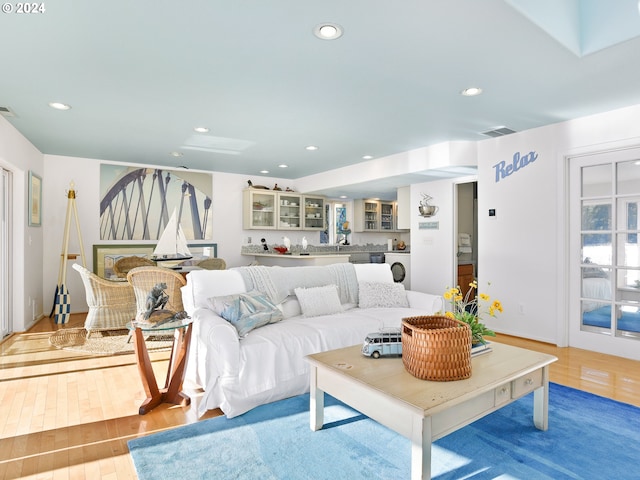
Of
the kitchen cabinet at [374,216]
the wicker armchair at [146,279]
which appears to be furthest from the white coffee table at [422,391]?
the kitchen cabinet at [374,216]

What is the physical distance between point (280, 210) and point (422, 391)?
614cm

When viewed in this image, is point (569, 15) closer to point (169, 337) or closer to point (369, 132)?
point (369, 132)

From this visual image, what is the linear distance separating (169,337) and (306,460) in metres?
3.08

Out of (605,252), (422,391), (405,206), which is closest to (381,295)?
(422,391)

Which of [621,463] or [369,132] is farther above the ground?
[369,132]

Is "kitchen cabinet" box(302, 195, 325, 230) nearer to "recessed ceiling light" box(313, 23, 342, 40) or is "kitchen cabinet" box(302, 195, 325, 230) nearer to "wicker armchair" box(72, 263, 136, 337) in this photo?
"wicker armchair" box(72, 263, 136, 337)

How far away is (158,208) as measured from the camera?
21.5 feet

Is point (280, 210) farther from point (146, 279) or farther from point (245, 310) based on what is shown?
point (245, 310)

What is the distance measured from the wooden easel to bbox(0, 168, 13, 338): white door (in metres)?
0.65

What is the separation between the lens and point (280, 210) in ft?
24.9

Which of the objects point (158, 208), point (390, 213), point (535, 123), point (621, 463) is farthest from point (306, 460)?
point (390, 213)

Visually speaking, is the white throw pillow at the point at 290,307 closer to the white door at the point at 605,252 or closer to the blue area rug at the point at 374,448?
the blue area rug at the point at 374,448

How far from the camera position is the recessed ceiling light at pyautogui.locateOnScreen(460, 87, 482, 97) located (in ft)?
10.6

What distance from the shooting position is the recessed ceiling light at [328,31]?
2242 mm
